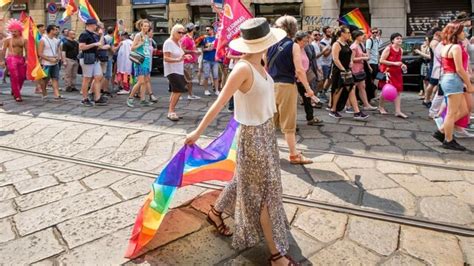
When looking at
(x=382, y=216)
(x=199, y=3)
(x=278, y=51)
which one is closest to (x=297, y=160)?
(x=278, y=51)

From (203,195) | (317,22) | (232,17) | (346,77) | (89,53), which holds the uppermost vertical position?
(317,22)

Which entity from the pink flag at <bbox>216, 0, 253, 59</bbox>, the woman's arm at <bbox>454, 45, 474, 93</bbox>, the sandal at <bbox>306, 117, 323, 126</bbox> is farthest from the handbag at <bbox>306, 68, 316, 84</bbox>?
the woman's arm at <bbox>454, 45, 474, 93</bbox>

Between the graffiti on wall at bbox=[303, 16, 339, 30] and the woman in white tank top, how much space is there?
54.1ft

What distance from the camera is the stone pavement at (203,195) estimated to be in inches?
128

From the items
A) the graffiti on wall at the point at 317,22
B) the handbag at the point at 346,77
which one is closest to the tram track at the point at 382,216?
the handbag at the point at 346,77

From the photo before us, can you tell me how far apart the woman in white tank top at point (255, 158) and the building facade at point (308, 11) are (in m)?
14.5

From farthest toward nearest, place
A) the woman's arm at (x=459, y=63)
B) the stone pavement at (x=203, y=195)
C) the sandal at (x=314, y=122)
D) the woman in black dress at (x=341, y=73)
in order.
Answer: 1. the woman in black dress at (x=341, y=73)
2. the sandal at (x=314, y=122)
3. the woman's arm at (x=459, y=63)
4. the stone pavement at (x=203, y=195)

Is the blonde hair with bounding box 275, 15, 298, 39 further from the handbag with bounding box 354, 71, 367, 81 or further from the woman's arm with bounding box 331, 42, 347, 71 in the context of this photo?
the handbag with bounding box 354, 71, 367, 81

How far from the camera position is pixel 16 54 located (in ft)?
31.5

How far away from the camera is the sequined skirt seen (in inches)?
118

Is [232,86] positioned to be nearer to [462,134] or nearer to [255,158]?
[255,158]

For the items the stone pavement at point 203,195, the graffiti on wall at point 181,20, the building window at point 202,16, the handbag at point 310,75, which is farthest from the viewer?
the graffiti on wall at point 181,20

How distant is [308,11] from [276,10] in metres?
1.54

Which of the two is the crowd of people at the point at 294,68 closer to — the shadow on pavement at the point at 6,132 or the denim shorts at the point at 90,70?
the denim shorts at the point at 90,70
